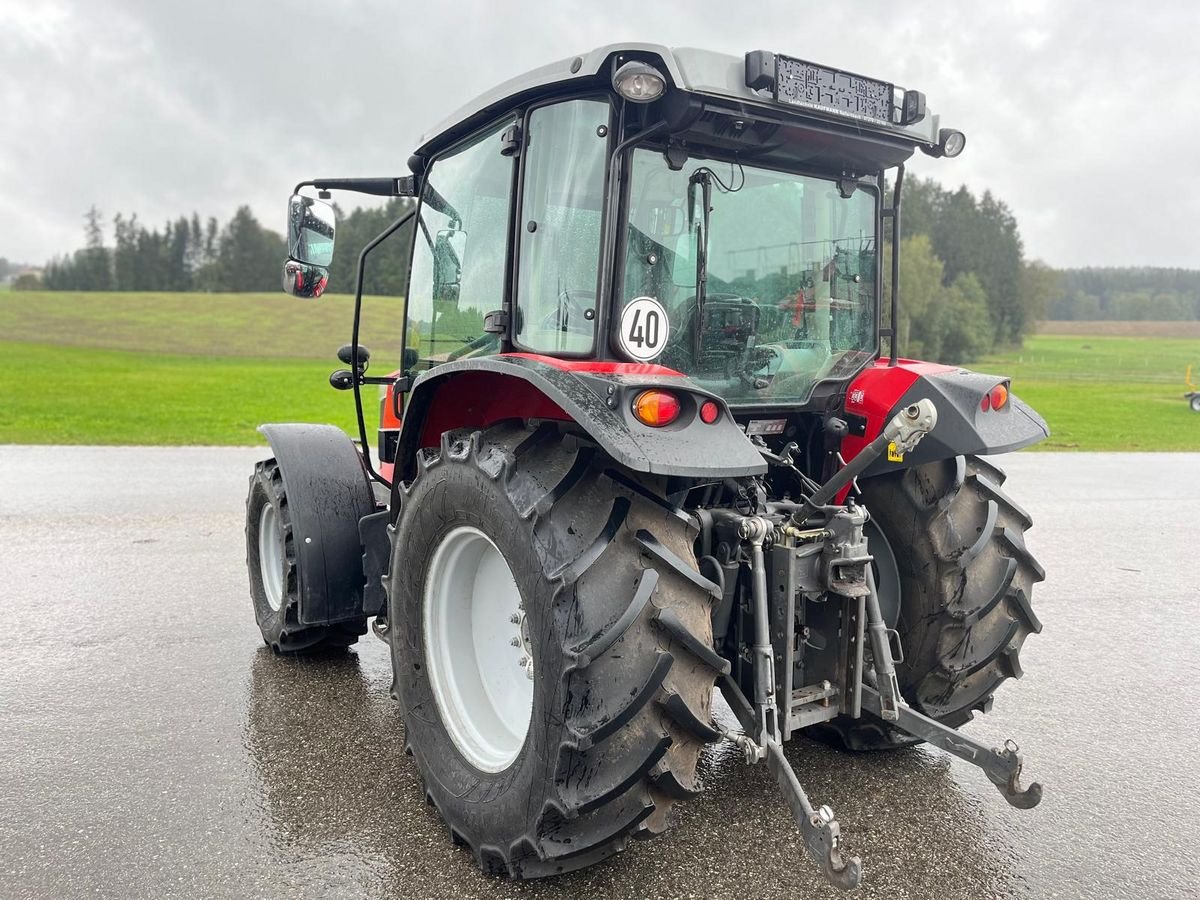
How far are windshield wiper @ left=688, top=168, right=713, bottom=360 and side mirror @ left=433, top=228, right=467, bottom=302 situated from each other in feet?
3.46

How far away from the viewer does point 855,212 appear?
10.5 ft

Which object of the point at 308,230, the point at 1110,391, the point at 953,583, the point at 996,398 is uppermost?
the point at 308,230

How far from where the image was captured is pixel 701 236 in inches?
109

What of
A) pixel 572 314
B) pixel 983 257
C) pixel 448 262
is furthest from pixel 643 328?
pixel 983 257

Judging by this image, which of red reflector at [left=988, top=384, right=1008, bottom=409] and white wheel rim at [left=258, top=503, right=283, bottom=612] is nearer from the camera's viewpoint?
red reflector at [left=988, top=384, right=1008, bottom=409]

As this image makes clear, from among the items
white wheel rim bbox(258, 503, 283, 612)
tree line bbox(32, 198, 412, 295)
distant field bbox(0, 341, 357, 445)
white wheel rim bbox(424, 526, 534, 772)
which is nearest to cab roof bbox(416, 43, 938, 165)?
white wheel rim bbox(424, 526, 534, 772)

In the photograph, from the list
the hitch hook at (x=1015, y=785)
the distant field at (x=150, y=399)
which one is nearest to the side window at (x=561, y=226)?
the hitch hook at (x=1015, y=785)

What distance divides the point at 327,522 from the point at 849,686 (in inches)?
92.5

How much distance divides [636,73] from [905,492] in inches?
67.2

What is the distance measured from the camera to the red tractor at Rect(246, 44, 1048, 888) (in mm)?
2252

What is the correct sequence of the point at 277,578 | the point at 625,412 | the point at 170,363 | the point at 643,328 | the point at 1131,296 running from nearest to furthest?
the point at 625,412 < the point at 643,328 < the point at 277,578 < the point at 170,363 < the point at 1131,296

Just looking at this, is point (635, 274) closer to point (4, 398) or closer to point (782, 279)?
point (782, 279)

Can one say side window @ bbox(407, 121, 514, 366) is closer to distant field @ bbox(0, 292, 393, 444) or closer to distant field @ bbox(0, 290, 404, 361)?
distant field @ bbox(0, 292, 393, 444)

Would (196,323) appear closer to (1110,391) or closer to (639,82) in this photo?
(1110,391)
